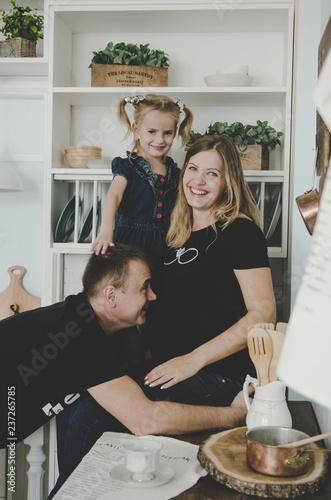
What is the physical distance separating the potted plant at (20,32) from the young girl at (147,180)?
628 mm

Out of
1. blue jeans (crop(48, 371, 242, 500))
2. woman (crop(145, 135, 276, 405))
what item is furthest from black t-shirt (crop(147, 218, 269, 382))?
blue jeans (crop(48, 371, 242, 500))

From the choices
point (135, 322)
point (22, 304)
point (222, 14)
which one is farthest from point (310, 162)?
point (22, 304)

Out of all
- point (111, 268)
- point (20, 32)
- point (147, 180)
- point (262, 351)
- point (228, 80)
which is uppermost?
point (20, 32)

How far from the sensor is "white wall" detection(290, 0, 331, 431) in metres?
2.05

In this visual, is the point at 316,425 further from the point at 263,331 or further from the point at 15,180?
the point at 15,180

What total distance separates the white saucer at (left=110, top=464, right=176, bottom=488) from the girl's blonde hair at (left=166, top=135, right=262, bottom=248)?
3.08ft

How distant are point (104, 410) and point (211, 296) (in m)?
0.52

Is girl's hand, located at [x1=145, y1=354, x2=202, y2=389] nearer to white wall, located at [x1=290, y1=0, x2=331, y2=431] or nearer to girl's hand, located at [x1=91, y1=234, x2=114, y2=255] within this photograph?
girl's hand, located at [x1=91, y1=234, x2=114, y2=255]

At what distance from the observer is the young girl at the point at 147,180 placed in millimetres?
2168

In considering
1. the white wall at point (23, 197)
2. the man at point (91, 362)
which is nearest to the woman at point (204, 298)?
the man at point (91, 362)

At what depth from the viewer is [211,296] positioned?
1762 mm

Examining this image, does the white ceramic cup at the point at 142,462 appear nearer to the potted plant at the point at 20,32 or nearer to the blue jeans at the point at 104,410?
the blue jeans at the point at 104,410

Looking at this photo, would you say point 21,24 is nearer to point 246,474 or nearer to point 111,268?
point 111,268

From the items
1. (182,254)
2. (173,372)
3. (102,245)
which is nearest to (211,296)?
(182,254)
